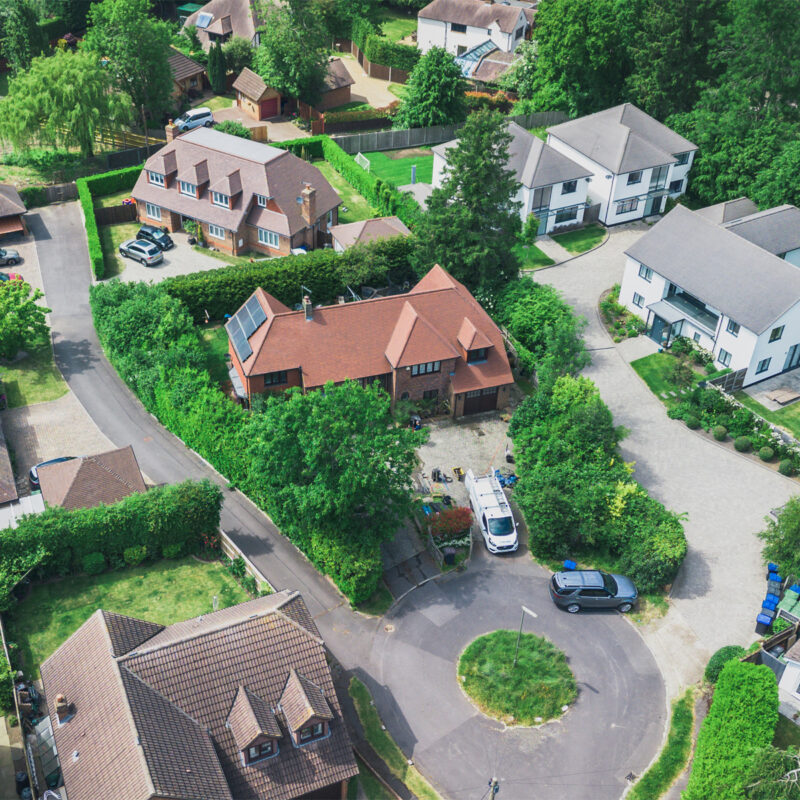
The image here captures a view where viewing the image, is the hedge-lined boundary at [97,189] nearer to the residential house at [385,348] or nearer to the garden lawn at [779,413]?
the residential house at [385,348]

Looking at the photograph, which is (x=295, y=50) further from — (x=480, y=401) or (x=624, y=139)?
(x=480, y=401)

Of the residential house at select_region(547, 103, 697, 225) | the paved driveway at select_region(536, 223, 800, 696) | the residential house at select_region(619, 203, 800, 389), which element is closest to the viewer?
the paved driveway at select_region(536, 223, 800, 696)

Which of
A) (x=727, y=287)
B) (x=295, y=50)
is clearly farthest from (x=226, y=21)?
(x=727, y=287)

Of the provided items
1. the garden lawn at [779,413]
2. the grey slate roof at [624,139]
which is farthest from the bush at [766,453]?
the grey slate roof at [624,139]

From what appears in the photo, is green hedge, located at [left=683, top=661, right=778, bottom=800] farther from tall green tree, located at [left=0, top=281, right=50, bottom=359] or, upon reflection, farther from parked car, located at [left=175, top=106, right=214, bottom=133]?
parked car, located at [left=175, top=106, right=214, bottom=133]

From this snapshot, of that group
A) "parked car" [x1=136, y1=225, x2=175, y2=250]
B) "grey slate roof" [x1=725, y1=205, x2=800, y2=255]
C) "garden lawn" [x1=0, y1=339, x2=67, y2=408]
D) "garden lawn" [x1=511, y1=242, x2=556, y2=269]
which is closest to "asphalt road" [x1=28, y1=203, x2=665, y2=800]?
"garden lawn" [x1=0, y1=339, x2=67, y2=408]

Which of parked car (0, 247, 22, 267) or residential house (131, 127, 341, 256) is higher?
residential house (131, 127, 341, 256)

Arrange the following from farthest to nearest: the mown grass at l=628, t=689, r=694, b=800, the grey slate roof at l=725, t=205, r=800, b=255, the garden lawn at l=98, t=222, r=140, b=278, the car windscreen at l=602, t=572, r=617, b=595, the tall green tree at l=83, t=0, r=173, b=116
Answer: the tall green tree at l=83, t=0, r=173, b=116 < the garden lawn at l=98, t=222, r=140, b=278 < the grey slate roof at l=725, t=205, r=800, b=255 < the car windscreen at l=602, t=572, r=617, b=595 < the mown grass at l=628, t=689, r=694, b=800
